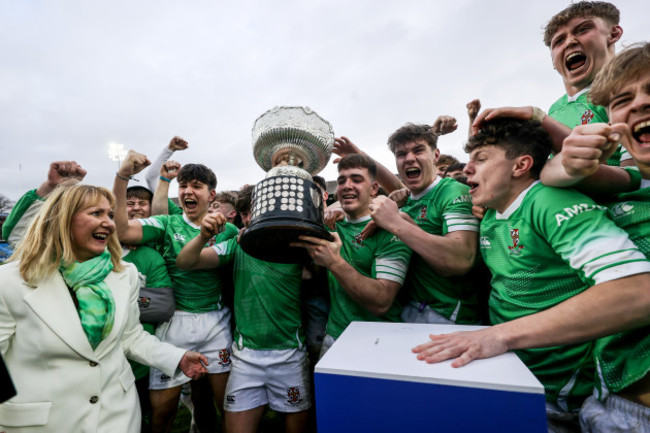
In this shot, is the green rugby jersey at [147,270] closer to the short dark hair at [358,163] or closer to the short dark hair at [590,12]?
the short dark hair at [358,163]

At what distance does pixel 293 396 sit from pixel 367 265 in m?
1.17

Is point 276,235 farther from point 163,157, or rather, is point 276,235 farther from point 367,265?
point 163,157

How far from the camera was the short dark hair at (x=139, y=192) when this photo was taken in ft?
12.1

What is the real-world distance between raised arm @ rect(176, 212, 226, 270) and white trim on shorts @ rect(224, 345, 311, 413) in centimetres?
79

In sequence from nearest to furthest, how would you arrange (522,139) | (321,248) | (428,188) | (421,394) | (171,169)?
(421,394), (522,139), (321,248), (428,188), (171,169)

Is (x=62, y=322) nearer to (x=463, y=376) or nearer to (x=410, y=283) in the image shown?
(x=463, y=376)

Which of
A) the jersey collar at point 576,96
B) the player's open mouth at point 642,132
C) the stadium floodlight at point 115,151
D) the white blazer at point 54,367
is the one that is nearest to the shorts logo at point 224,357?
the white blazer at point 54,367

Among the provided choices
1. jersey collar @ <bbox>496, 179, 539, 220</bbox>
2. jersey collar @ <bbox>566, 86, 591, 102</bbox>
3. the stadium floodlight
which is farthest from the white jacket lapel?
the stadium floodlight

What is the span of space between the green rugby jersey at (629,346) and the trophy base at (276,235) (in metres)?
1.31

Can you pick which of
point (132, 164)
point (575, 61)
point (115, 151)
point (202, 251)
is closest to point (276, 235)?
point (202, 251)

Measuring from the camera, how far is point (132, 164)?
8.75ft

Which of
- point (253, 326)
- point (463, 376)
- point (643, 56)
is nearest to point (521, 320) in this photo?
point (463, 376)

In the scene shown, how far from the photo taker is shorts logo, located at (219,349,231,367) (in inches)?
104

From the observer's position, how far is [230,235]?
291cm
